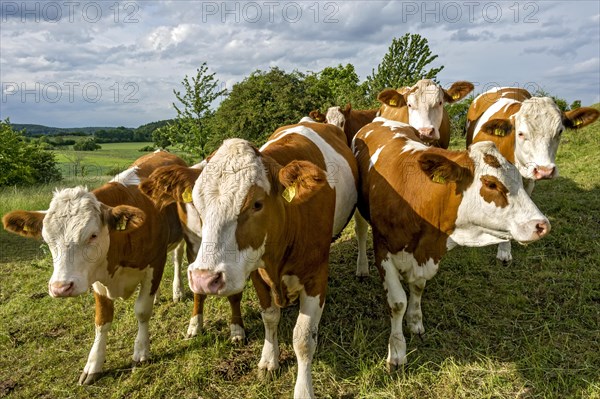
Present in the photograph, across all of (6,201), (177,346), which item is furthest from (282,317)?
(6,201)

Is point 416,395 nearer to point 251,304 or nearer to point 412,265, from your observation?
point 412,265

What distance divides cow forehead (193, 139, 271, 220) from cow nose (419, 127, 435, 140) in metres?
4.16

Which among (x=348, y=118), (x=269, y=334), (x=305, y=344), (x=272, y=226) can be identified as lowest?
(x=269, y=334)

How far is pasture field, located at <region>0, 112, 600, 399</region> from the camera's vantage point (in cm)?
353

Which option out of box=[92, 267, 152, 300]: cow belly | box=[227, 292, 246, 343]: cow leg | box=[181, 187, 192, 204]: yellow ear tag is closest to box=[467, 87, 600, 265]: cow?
box=[227, 292, 246, 343]: cow leg

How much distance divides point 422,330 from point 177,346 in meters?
2.61

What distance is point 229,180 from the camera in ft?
8.67

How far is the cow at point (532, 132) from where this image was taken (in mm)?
5184

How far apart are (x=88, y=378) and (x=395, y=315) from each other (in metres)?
2.99

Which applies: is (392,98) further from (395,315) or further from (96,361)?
(96,361)

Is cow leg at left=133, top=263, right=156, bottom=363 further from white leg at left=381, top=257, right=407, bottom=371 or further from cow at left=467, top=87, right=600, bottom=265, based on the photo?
cow at left=467, top=87, right=600, bottom=265

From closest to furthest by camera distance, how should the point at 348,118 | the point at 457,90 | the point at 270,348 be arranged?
the point at 270,348
the point at 457,90
the point at 348,118

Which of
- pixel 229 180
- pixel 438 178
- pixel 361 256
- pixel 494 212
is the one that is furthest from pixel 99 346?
pixel 494 212

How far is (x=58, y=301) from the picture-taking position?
18.4 feet
